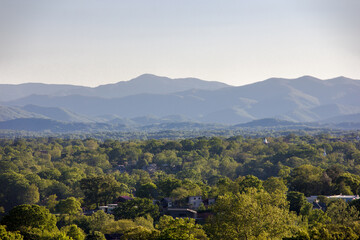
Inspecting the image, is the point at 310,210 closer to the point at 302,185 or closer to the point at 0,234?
the point at 302,185

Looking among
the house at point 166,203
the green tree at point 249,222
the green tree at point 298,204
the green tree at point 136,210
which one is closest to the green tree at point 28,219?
the green tree at point 136,210

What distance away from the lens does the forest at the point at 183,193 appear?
3819 centimetres

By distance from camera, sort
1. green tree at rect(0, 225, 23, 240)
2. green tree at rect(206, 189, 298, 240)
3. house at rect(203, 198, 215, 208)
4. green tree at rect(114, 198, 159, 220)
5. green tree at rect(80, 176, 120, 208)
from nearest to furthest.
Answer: green tree at rect(0, 225, 23, 240), green tree at rect(206, 189, 298, 240), green tree at rect(114, 198, 159, 220), house at rect(203, 198, 215, 208), green tree at rect(80, 176, 120, 208)

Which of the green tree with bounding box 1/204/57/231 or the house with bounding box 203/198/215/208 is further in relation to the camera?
the house with bounding box 203/198/215/208

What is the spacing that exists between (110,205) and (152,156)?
55.7 m

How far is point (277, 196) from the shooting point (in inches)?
1726

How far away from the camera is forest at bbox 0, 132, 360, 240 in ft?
125

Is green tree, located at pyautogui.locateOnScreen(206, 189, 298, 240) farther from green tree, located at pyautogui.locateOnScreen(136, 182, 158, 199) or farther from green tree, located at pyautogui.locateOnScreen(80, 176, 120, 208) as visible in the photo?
green tree, located at pyautogui.locateOnScreen(80, 176, 120, 208)

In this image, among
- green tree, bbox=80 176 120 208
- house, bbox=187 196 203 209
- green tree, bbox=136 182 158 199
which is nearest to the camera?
house, bbox=187 196 203 209

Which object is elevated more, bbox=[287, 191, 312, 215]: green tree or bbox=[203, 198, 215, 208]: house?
bbox=[287, 191, 312, 215]: green tree

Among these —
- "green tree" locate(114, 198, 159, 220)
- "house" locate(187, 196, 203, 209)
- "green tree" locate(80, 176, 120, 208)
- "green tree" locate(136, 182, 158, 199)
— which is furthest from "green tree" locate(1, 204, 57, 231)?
"green tree" locate(136, 182, 158, 199)

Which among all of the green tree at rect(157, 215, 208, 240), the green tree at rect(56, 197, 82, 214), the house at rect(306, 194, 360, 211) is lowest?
the green tree at rect(56, 197, 82, 214)

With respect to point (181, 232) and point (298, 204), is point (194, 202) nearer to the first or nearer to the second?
point (298, 204)

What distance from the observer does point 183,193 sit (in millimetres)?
62438
